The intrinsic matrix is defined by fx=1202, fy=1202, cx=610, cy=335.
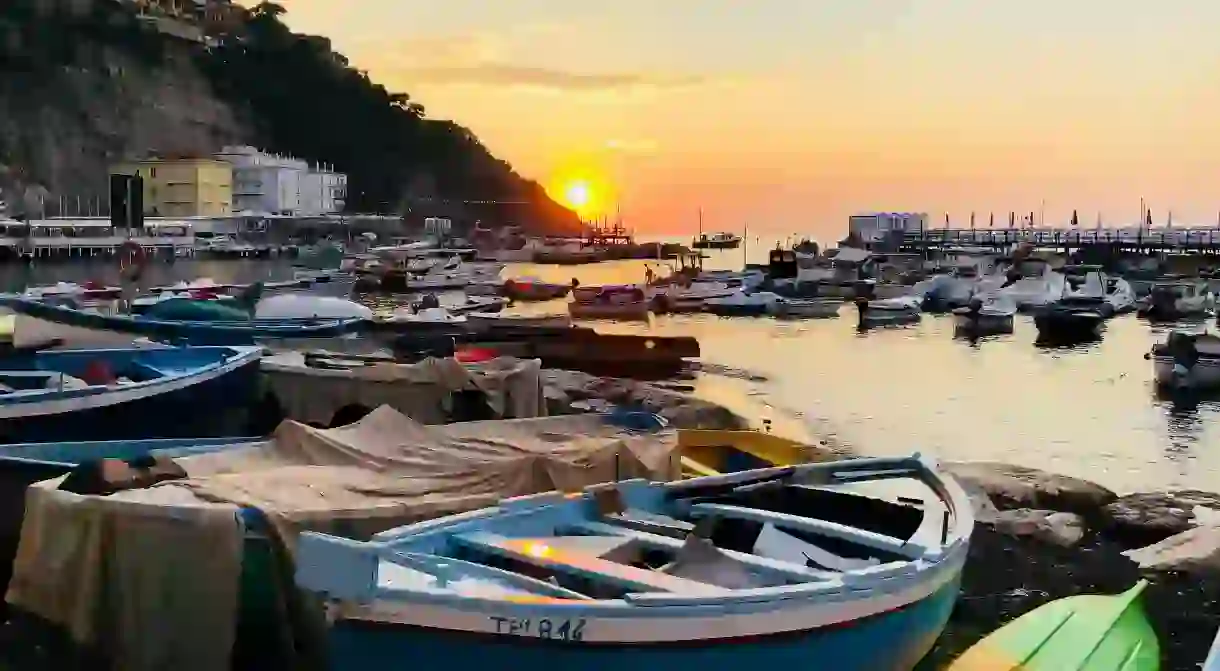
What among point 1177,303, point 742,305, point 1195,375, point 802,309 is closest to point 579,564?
point 1195,375

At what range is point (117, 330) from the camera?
79.6 feet

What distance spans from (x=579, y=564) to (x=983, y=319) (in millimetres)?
46596

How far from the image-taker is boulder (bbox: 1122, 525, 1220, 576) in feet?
44.7

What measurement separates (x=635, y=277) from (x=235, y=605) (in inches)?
3766

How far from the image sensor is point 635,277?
10375cm

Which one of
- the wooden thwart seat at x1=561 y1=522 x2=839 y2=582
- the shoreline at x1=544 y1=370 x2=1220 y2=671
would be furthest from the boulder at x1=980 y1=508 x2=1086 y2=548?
the wooden thwart seat at x1=561 y1=522 x2=839 y2=582

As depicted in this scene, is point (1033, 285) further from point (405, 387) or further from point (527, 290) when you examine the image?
point (405, 387)

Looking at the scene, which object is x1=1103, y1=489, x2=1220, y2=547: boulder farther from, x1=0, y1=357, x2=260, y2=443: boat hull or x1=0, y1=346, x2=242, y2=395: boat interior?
x1=0, y1=346, x2=242, y2=395: boat interior

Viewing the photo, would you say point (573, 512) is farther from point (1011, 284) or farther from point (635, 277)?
point (635, 277)

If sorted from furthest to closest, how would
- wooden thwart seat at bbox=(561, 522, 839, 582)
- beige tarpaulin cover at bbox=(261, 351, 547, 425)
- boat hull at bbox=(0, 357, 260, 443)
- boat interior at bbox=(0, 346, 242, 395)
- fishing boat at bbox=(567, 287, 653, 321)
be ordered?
fishing boat at bbox=(567, 287, 653, 321)
beige tarpaulin cover at bbox=(261, 351, 547, 425)
boat interior at bbox=(0, 346, 242, 395)
boat hull at bbox=(0, 357, 260, 443)
wooden thwart seat at bbox=(561, 522, 839, 582)

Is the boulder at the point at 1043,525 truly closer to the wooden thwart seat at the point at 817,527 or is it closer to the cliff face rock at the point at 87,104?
the wooden thwart seat at the point at 817,527

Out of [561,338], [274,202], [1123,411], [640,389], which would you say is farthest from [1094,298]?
[274,202]

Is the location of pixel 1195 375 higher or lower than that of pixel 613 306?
lower

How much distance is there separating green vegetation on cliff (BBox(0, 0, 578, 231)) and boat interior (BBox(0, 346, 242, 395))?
94.2 meters
